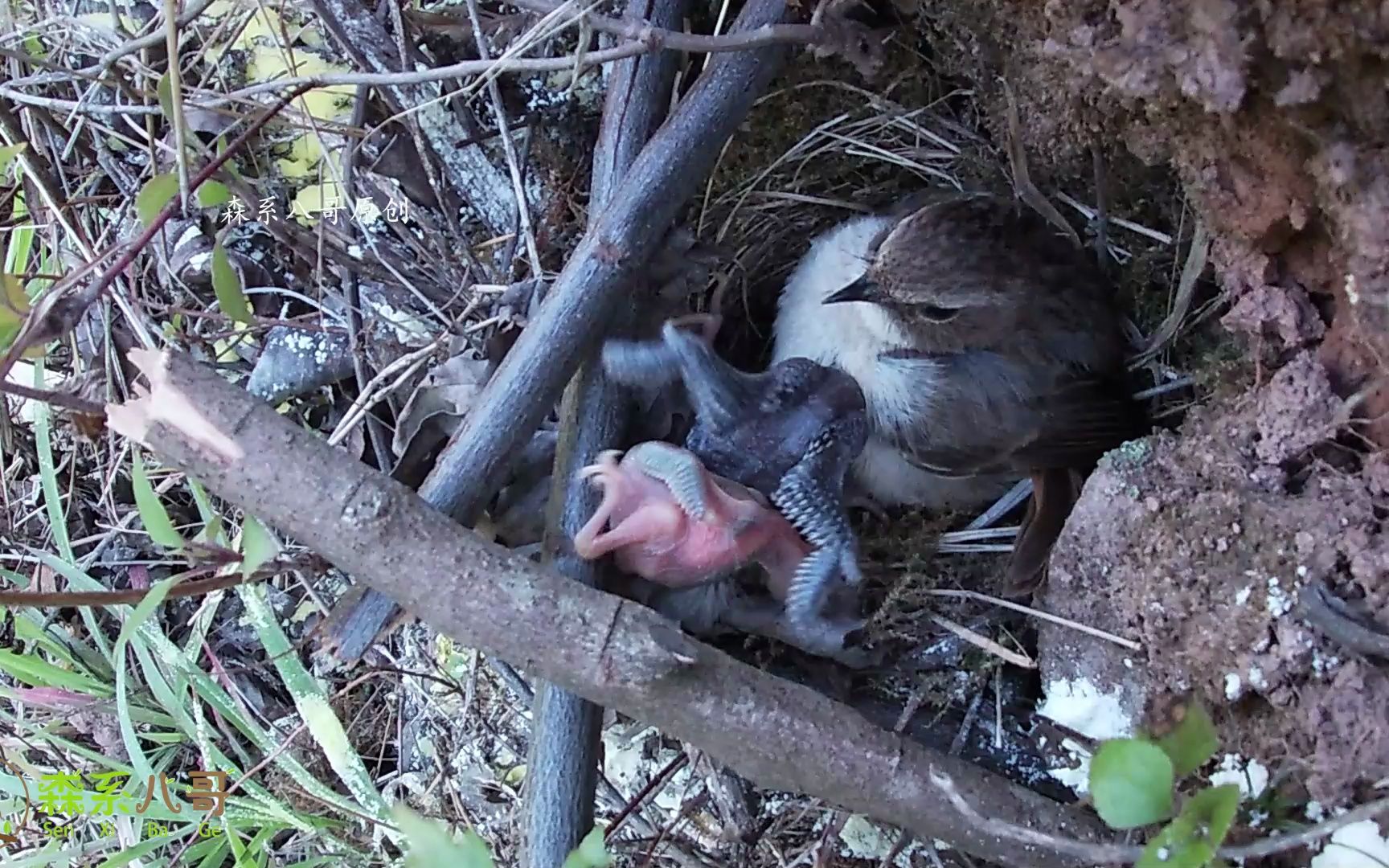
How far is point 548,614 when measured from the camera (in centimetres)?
156

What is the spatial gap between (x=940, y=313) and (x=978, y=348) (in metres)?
0.15

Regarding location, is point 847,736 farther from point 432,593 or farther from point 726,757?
point 432,593

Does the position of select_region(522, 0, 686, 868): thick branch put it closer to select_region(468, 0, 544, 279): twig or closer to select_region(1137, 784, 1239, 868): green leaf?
select_region(468, 0, 544, 279): twig

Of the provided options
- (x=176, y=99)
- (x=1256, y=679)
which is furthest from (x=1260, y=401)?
(x=176, y=99)

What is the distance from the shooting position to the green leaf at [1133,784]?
125 cm

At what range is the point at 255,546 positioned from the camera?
1600mm

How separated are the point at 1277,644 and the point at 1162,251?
1.16 m

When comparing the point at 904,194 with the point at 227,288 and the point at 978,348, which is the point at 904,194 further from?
the point at 227,288

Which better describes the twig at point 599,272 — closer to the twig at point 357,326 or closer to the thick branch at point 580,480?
the thick branch at point 580,480

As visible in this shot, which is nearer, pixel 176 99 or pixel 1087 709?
pixel 176 99

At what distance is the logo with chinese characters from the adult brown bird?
5.70 ft

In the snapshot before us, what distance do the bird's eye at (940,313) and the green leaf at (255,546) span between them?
4.84 feet

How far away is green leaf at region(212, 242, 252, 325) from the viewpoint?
1.92 metres

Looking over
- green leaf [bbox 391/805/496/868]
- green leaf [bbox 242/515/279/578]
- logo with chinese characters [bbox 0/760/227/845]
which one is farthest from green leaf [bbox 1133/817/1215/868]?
logo with chinese characters [bbox 0/760/227/845]
